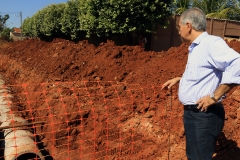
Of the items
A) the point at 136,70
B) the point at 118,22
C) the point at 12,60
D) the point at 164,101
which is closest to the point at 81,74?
the point at 136,70

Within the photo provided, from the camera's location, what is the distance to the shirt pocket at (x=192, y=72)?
2525 millimetres

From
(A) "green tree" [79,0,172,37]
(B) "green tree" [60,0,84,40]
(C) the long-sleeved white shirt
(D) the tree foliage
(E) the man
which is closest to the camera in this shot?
(C) the long-sleeved white shirt

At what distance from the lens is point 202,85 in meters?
2.52

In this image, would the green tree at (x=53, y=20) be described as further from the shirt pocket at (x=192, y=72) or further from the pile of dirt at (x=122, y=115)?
the shirt pocket at (x=192, y=72)

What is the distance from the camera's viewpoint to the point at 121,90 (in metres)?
6.09

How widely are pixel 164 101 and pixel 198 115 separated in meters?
2.63

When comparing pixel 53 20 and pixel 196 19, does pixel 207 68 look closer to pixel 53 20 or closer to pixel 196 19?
pixel 196 19

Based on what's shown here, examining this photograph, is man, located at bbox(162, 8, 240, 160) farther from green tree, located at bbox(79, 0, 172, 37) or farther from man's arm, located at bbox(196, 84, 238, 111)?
green tree, located at bbox(79, 0, 172, 37)

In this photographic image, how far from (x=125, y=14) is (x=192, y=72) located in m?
10.0

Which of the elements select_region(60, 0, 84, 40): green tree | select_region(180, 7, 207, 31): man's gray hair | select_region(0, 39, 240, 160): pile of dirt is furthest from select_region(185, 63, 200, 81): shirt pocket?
select_region(60, 0, 84, 40): green tree

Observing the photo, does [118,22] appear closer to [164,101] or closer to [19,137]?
[164,101]

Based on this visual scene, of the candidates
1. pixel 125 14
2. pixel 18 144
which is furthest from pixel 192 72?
pixel 125 14

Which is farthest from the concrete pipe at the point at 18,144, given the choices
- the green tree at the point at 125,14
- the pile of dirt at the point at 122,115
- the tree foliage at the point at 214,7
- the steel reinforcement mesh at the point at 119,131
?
the tree foliage at the point at 214,7

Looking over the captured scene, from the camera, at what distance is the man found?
2389 millimetres
